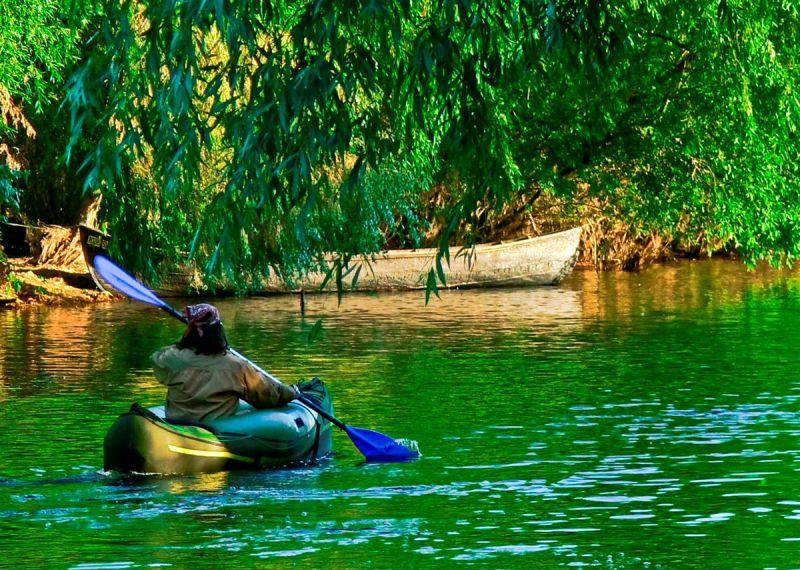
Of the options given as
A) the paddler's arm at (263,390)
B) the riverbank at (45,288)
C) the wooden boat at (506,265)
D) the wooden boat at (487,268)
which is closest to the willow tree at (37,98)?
the riverbank at (45,288)

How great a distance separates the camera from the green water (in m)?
9.78

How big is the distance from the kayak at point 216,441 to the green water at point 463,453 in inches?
5.3

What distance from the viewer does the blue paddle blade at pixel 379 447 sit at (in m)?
13.1

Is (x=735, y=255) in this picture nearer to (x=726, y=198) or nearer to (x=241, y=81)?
(x=726, y=198)

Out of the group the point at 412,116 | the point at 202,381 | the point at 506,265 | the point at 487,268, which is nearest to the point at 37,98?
the point at 487,268

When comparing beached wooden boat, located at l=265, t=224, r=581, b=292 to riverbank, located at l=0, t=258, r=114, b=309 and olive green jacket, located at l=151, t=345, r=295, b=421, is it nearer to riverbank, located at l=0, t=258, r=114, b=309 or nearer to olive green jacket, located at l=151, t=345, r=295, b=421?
riverbank, located at l=0, t=258, r=114, b=309

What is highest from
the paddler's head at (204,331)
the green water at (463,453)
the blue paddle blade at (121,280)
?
the blue paddle blade at (121,280)

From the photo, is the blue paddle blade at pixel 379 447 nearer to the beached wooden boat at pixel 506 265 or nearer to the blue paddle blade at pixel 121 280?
the blue paddle blade at pixel 121 280

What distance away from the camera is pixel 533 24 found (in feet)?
29.0

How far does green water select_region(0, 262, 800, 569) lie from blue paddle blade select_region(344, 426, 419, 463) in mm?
145

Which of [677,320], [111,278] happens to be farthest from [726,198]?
[111,278]

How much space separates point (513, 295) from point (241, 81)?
78.0 ft

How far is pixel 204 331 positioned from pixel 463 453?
2.36 m

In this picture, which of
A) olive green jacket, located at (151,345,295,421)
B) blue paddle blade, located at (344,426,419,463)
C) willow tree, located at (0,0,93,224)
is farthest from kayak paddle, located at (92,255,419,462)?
willow tree, located at (0,0,93,224)
